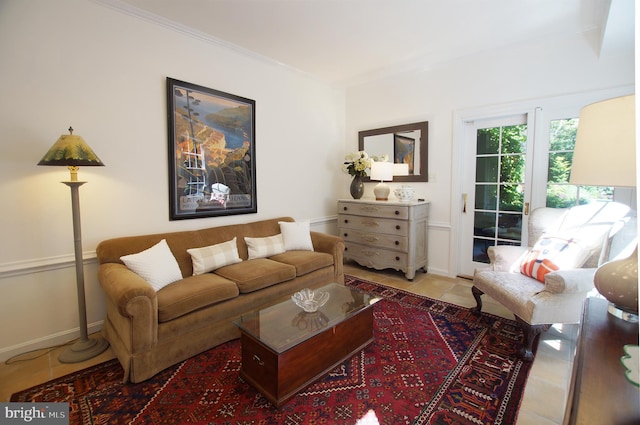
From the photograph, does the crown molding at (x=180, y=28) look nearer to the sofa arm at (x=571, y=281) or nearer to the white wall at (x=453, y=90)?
the white wall at (x=453, y=90)

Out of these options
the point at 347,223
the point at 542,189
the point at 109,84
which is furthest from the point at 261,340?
the point at 542,189

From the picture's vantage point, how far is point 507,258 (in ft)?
9.01

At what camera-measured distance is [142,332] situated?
1907mm

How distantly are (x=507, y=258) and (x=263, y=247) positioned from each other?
2.36 meters

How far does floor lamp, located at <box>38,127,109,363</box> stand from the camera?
202cm

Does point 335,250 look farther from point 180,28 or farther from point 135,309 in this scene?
point 180,28

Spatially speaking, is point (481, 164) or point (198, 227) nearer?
point (198, 227)

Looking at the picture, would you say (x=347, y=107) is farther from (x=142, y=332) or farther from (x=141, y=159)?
(x=142, y=332)

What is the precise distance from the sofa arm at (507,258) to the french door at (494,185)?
Answer: 81 centimetres

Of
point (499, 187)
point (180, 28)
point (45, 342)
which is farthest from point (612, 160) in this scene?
point (45, 342)

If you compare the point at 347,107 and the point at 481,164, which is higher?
the point at 347,107

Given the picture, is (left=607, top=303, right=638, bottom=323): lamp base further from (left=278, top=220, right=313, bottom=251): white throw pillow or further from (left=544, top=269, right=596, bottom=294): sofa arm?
(left=278, top=220, right=313, bottom=251): white throw pillow

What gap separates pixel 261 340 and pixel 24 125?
2.34 m

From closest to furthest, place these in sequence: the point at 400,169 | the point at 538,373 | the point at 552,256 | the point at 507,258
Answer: the point at 538,373 → the point at 552,256 → the point at 507,258 → the point at 400,169
